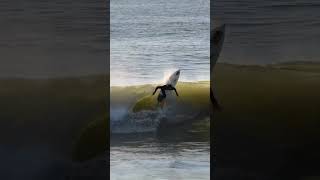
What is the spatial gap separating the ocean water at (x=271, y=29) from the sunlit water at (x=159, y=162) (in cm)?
73

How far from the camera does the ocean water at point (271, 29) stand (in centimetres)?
496

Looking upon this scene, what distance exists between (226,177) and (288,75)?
885 mm

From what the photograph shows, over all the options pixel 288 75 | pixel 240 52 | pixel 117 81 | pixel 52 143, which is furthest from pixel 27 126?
pixel 288 75

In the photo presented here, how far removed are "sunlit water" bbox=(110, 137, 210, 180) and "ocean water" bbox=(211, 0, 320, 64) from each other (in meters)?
0.73

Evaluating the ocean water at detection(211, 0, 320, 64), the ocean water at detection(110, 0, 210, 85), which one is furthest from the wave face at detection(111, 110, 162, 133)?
the ocean water at detection(211, 0, 320, 64)

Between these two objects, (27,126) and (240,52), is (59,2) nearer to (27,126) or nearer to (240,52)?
(27,126)

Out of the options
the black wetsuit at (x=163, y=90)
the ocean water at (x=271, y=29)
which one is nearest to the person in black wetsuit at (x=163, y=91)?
the black wetsuit at (x=163, y=90)

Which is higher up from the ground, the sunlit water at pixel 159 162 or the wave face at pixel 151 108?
the wave face at pixel 151 108

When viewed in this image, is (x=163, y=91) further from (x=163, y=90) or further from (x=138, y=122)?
(x=138, y=122)

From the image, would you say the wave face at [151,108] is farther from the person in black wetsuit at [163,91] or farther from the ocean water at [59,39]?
the ocean water at [59,39]

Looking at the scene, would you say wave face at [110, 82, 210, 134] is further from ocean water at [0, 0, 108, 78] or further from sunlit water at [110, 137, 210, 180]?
ocean water at [0, 0, 108, 78]

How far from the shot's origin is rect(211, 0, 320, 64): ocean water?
4957 millimetres

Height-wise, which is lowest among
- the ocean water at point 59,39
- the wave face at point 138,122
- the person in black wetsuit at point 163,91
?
the wave face at point 138,122

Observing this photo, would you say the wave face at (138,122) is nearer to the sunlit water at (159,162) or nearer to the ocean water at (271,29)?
the sunlit water at (159,162)
